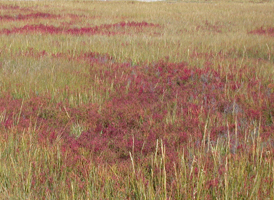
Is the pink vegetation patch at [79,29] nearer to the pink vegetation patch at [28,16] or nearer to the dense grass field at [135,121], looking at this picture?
the dense grass field at [135,121]

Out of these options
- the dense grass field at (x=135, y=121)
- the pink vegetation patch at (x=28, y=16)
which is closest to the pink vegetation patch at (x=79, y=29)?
the dense grass field at (x=135, y=121)

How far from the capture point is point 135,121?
4367 mm

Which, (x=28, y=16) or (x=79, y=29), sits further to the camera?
(x=28, y=16)

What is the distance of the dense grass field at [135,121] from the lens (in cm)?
261

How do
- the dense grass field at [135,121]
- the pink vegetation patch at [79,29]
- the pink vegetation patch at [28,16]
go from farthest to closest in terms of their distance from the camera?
the pink vegetation patch at [28,16], the pink vegetation patch at [79,29], the dense grass field at [135,121]

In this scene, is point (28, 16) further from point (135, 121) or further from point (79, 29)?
point (135, 121)

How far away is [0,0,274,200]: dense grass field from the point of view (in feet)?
8.56

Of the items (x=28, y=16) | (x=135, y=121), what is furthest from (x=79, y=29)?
(x=135, y=121)

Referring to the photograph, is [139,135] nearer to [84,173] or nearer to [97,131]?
[97,131]

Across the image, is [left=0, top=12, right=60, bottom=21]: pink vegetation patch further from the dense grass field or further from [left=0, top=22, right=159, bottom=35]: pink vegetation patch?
the dense grass field

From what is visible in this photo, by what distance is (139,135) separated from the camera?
3973 mm

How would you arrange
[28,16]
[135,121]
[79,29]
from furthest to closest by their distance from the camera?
[28,16], [79,29], [135,121]

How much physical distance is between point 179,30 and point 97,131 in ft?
30.2

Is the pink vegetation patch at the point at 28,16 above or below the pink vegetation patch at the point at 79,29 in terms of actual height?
above
